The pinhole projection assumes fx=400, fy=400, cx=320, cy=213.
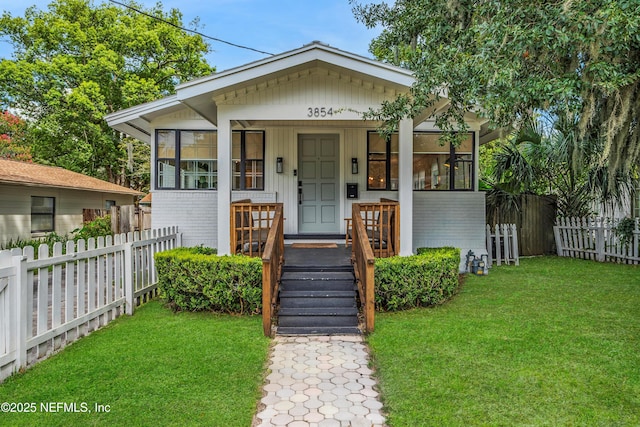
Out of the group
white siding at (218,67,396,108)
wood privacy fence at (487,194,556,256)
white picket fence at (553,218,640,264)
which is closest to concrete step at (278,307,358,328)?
white siding at (218,67,396,108)

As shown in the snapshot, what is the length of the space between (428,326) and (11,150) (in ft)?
90.6

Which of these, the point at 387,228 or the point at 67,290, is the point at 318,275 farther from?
the point at 67,290

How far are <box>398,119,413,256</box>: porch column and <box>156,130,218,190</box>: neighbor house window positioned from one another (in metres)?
4.37

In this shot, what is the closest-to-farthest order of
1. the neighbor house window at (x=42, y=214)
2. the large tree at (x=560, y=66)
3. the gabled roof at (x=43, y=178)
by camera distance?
1. the large tree at (x=560, y=66)
2. the gabled roof at (x=43, y=178)
3. the neighbor house window at (x=42, y=214)

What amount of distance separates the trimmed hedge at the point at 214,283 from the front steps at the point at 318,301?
50 cm

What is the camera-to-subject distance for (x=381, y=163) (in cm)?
915

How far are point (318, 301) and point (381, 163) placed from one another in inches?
178

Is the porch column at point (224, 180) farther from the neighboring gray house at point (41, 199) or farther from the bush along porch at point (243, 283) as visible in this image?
the neighboring gray house at point (41, 199)

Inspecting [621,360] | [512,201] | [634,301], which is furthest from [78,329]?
[512,201]

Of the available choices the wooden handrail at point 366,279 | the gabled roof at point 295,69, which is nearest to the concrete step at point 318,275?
the wooden handrail at point 366,279

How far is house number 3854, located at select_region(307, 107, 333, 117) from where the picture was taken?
6.77 metres

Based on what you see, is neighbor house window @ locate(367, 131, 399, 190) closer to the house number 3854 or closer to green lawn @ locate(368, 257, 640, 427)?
the house number 3854

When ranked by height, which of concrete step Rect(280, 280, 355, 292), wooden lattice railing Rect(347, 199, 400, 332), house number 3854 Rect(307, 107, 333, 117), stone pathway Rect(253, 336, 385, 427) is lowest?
stone pathway Rect(253, 336, 385, 427)

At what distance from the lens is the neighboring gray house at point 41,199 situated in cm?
1278
